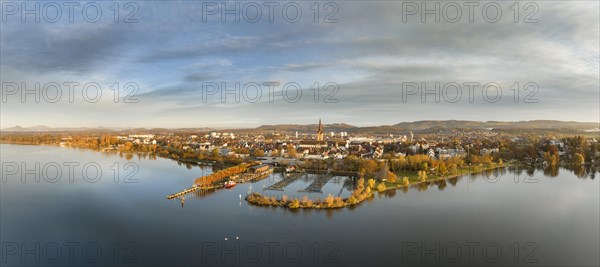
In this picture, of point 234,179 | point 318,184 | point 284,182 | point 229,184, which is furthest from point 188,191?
point 318,184

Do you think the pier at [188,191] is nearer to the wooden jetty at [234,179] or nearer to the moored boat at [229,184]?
the wooden jetty at [234,179]

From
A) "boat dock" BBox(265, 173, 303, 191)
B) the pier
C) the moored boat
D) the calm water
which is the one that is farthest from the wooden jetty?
"boat dock" BBox(265, 173, 303, 191)

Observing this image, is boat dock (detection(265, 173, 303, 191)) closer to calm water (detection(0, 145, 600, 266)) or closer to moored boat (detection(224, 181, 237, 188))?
calm water (detection(0, 145, 600, 266))

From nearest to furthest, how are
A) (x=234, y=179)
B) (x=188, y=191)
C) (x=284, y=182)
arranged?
(x=188, y=191) → (x=284, y=182) → (x=234, y=179)

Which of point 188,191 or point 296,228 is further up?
point 188,191

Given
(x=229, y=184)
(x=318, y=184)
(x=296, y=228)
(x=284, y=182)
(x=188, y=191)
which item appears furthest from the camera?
(x=284, y=182)

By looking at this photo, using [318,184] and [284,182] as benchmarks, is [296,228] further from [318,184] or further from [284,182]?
[284,182]

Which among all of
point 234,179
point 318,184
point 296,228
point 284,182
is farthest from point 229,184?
point 296,228

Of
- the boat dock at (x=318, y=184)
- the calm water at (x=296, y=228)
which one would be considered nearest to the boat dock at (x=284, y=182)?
the calm water at (x=296, y=228)

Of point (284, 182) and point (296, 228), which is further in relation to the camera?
point (284, 182)
